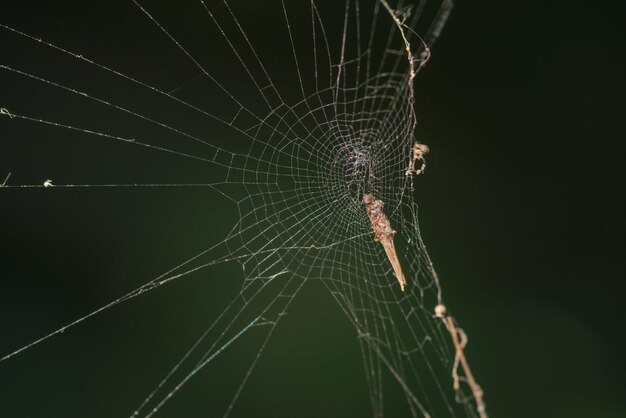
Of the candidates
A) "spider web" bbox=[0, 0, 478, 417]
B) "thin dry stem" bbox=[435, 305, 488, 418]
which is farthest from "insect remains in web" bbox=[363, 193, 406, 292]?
"thin dry stem" bbox=[435, 305, 488, 418]

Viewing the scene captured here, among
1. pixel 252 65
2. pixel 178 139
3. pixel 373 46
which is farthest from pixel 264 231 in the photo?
pixel 373 46

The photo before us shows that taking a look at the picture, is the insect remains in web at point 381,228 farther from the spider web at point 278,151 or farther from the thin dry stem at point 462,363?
the thin dry stem at point 462,363

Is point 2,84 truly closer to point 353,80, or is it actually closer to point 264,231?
point 264,231

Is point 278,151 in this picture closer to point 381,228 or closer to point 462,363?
point 381,228

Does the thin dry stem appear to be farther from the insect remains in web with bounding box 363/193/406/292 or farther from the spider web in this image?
the spider web

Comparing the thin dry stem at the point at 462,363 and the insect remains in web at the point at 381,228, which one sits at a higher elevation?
the insect remains in web at the point at 381,228

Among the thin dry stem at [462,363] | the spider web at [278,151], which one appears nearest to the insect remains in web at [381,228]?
the spider web at [278,151]

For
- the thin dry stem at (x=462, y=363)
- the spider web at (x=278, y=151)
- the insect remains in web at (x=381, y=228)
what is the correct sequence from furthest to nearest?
the spider web at (x=278, y=151)
the insect remains in web at (x=381, y=228)
the thin dry stem at (x=462, y=363)

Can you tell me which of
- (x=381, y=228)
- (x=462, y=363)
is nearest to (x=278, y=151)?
(x=381, y=228)
